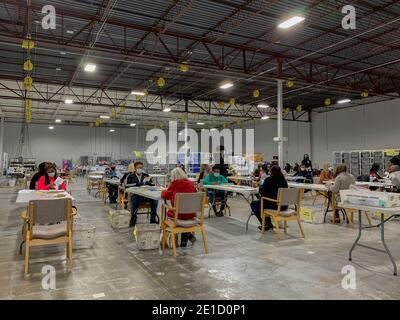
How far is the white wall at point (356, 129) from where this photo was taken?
15727 millimetres

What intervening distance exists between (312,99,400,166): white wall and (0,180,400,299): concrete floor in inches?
469

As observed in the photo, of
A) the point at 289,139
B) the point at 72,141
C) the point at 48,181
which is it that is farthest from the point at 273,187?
the point at 72,141

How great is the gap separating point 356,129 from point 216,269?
1632cm

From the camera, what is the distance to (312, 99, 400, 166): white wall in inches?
619

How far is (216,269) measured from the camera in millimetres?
3785

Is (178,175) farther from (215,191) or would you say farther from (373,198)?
(215,191)

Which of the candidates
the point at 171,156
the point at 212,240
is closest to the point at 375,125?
the point at 171,156

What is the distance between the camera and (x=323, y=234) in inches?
225

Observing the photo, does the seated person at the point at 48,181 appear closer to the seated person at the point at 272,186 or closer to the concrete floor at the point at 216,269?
the concrete floor at the point at 216,269

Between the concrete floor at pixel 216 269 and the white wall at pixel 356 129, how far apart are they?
39.1ft

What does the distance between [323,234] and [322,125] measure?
15430 millimetres

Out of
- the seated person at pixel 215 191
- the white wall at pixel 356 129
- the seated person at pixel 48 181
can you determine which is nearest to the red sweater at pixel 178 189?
the seated person at pixel 48 181
